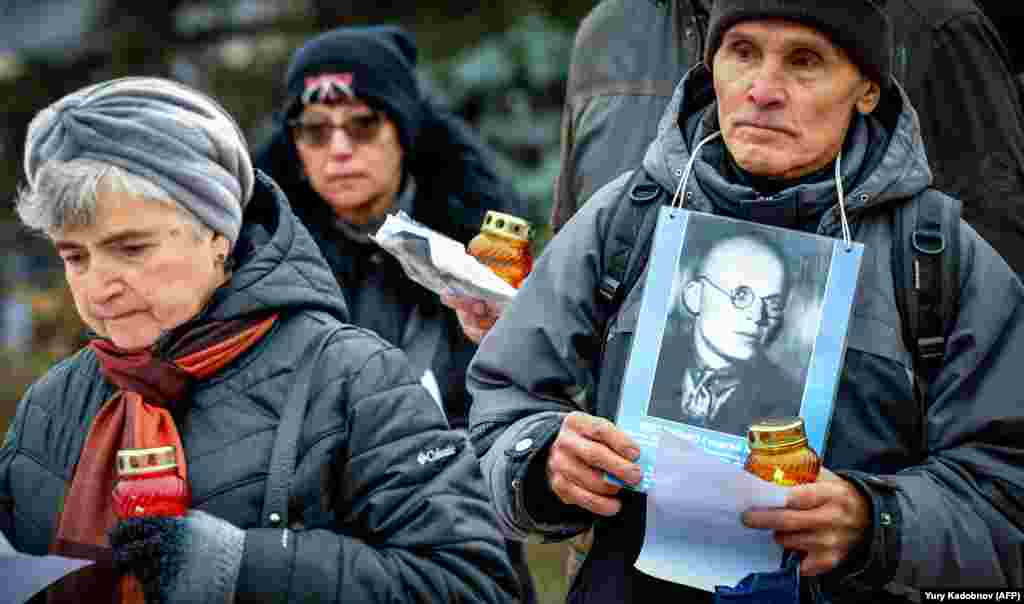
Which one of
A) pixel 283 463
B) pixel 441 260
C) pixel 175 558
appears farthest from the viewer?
pixel 441 260

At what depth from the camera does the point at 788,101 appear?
115 inches

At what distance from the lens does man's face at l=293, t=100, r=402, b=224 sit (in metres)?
5.25

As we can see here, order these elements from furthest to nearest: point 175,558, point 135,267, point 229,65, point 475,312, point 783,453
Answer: point 229,65
point 475,312
point 135,267
point 175,558
point 783,453

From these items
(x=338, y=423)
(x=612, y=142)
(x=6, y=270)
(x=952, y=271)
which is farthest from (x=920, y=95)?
(x=6, y=270)

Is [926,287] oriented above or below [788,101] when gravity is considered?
below

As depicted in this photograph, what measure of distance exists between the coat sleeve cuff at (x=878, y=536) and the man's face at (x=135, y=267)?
4.29ft

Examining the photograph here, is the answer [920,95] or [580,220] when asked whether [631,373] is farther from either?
[920,95]

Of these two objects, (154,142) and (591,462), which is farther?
(154,142)

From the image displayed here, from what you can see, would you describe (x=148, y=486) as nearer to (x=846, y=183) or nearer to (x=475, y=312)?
(x=475, y=312)

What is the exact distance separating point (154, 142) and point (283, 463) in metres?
0.67

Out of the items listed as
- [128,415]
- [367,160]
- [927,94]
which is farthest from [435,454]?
[367,160]

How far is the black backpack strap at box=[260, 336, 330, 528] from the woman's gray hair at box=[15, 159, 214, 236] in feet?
1.51

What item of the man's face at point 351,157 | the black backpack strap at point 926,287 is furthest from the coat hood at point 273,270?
the man's face at point 351,157

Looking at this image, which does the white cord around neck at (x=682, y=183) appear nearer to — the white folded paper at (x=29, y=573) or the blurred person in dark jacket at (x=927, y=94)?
the blurred person in dark jacket at (x=927, y=94)
